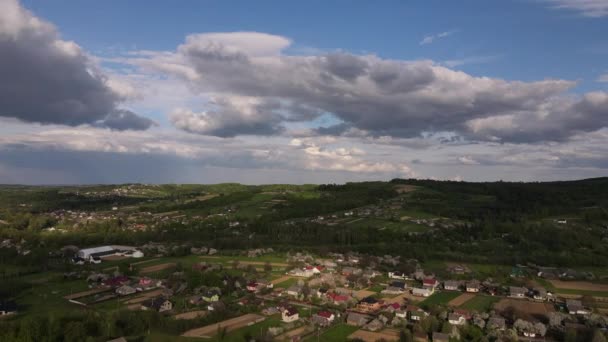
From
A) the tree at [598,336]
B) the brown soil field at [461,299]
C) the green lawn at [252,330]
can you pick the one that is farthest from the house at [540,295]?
the green lawn at [252,330]

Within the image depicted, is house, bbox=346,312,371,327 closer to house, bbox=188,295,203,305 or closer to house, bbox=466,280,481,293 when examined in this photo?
house, bbox=188,295,203,305

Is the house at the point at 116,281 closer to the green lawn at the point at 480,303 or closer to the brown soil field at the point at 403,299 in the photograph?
the brown soil field at the point at 403,299

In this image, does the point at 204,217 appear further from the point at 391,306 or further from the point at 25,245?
the point at 391,306

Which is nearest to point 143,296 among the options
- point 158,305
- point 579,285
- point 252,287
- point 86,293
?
point 158,305

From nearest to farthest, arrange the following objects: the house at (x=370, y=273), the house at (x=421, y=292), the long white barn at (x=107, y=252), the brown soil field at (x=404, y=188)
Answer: the house at (x=421, y=292) < the house at (x=370, y=273) < the long white barn at (x=107, y=252) < the brown soil field at (x=404, y=188)

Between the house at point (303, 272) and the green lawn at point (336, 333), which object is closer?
the green lawn at point (336, 333)

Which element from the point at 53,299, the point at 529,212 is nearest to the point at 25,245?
the point at 53,299
